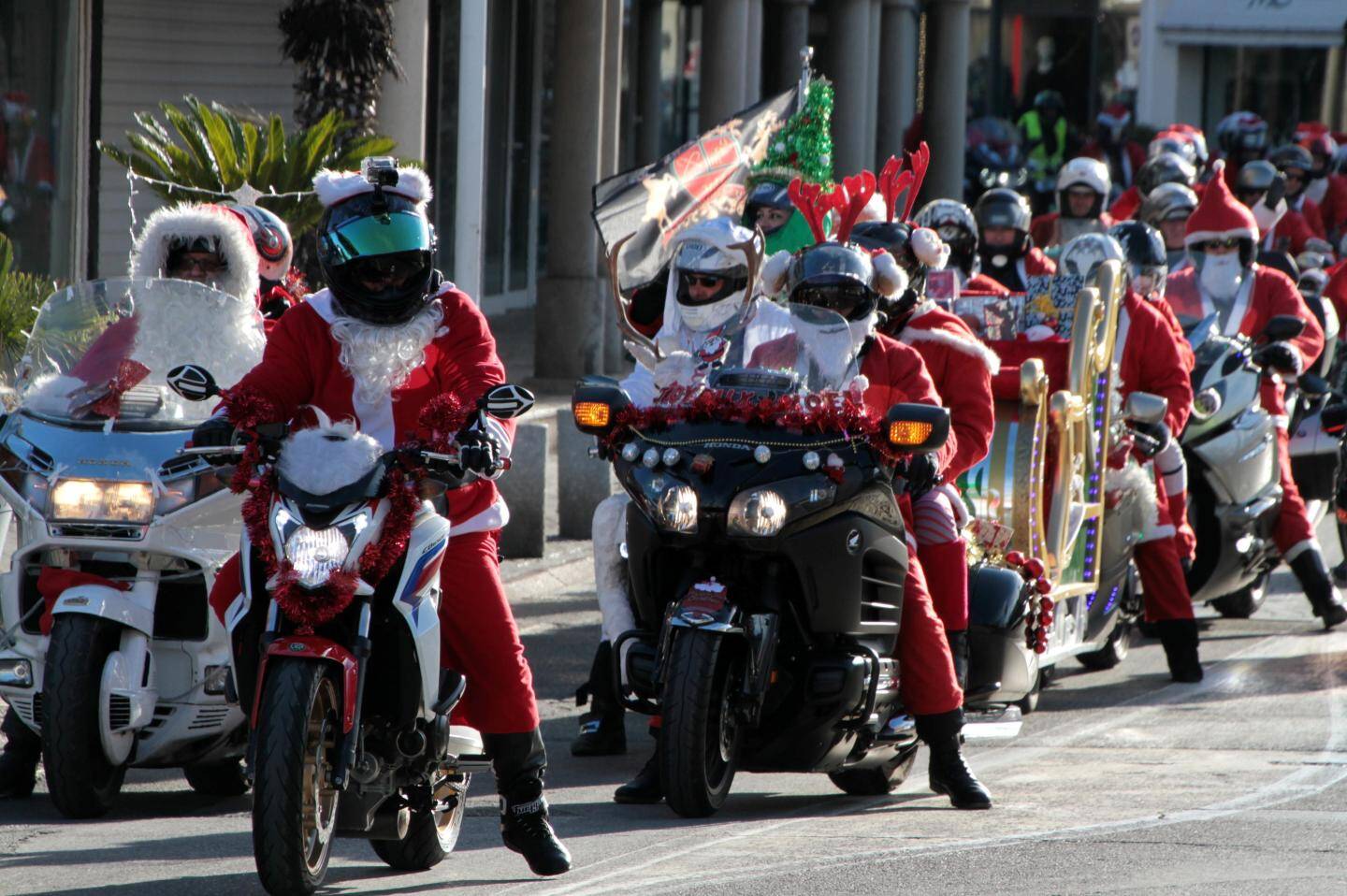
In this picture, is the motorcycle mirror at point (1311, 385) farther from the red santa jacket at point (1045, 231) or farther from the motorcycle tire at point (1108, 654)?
the red santa jacket at point (1045, 231)

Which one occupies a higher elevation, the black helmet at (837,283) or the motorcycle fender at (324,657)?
the black helmet at (837,283)

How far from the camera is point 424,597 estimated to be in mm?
5754

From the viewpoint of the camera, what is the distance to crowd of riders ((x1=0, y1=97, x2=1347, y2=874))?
6.07 meters

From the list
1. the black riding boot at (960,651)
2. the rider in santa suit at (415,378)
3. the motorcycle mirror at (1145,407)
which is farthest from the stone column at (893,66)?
the rider in santa suit at (415,378)

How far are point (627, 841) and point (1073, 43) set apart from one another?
38483 mm

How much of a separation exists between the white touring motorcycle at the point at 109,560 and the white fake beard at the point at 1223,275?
660cm

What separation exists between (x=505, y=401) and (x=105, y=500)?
1655 millimetres

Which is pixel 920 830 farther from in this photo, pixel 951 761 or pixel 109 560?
pixel 109 560

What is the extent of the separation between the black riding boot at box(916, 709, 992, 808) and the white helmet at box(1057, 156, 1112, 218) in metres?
7.07

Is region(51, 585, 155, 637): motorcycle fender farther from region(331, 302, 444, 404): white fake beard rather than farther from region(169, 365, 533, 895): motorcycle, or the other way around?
region(331, 302, 444, 404): white fake beard

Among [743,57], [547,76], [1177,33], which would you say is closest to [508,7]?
[547,76]

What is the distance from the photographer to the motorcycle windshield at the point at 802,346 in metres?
7.14

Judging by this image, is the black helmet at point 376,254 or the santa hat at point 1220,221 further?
the santa hat at point 1220,221

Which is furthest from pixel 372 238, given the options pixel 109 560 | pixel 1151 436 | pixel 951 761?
pixel 1151 436
